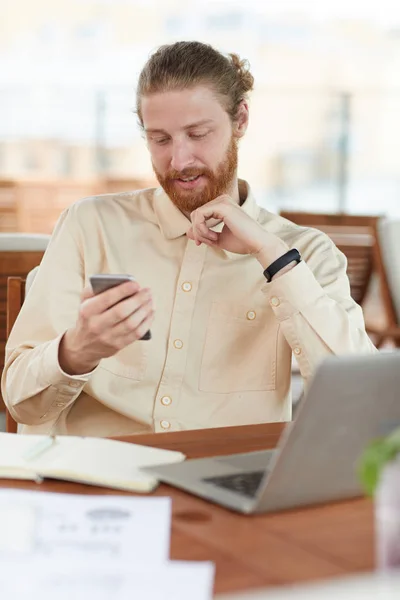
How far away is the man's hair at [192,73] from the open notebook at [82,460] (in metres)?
0.77

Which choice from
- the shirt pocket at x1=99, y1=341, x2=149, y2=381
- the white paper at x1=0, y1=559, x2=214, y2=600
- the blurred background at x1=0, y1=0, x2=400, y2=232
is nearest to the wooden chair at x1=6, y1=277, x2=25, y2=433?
the shirt pocket at x1=99, y1=341, x2=149, y2=381

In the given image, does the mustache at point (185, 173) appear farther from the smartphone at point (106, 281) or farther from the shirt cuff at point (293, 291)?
the smartphone at point (106, 281)

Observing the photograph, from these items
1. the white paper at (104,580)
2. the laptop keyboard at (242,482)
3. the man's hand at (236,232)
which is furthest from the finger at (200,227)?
the white paper at (104,580)

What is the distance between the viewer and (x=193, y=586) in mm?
832

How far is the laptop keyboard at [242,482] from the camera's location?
109 cm

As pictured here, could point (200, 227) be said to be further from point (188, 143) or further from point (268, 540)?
point (268, 540)

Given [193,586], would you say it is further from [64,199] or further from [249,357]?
[64,199]

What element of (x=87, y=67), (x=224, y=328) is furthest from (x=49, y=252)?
(x=87, y=67)

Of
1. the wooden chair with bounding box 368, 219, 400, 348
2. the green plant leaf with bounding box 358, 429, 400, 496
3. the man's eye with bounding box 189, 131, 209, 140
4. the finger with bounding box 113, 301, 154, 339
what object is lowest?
the wooden chair with bounding box 368, 219, 400, 348

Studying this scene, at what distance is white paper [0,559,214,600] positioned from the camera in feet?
2.65

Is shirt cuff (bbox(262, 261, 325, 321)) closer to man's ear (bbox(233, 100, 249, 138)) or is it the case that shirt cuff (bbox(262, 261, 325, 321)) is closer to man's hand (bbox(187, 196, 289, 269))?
man's hand (bbox(187, 196, 289, 269))

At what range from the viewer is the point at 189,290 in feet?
5.89

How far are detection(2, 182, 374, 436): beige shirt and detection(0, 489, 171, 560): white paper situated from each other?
1.86ft

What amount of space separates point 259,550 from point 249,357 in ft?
2.80
